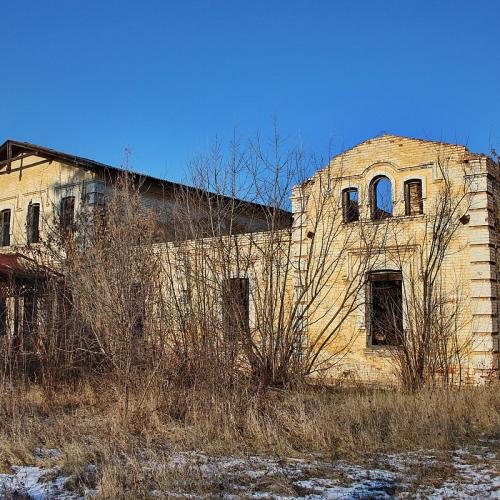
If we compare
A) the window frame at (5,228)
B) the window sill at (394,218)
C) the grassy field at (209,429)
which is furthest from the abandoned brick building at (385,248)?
the window frame at (5,228)

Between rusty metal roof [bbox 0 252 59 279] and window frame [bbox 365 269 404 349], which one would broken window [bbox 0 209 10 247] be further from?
window frame [bbox 365 269 404 349]

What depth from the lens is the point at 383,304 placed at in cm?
1452

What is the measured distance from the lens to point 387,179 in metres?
14.7

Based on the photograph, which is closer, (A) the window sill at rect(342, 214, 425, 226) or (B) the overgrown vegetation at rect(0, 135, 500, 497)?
(B) the overgrown vegetation at rect(0, 135, 500, 497)

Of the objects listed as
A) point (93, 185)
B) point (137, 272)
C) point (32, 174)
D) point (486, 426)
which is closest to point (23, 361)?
point (137, 272)

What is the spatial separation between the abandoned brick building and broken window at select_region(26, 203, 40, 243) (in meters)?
6.25

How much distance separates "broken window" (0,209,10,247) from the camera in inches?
920

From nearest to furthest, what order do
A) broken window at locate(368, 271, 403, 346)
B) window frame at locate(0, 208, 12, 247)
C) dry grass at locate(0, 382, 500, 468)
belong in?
1. dry grass at locate(0, 382, 500, 468)
2. broken window at locate(368, 271, 403, 346)
3. window frame at locate(0, 208, 12, 247)

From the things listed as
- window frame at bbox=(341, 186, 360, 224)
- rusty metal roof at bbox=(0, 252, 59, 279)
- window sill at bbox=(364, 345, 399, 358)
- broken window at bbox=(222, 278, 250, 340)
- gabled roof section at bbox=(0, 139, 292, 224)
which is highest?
gabled roof section at bbox=(0, 139, 292, 224)

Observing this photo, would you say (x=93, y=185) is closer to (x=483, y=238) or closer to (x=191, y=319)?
(x=191, y=319)

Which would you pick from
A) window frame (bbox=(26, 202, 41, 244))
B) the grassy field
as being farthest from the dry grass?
window frame (bbox=(26, 202, 41, 244))

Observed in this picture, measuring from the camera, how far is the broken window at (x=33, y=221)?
2191 cm

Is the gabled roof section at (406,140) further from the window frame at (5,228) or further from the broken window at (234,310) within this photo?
the window frame at (5,228)

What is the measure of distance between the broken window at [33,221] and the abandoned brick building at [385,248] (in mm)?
6253
